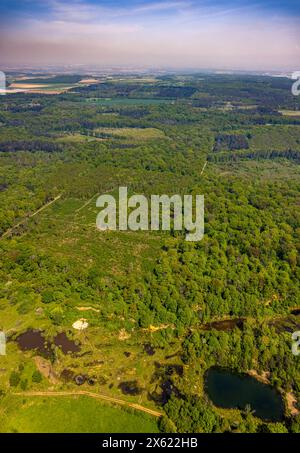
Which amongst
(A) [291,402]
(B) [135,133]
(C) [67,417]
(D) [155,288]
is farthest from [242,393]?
(B) [135,133]

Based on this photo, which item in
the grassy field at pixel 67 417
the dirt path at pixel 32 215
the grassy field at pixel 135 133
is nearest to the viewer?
the grassy field at pixel 67 417

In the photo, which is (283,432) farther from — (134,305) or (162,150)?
(162,150)

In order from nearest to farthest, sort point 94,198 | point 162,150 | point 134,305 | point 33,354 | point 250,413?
1. point 250,413
2. point 33,354
3. point 134,305
4. point 94,198
5. point 162,150

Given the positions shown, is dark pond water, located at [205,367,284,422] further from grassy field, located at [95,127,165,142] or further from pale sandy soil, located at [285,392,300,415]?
grassy field, located at [95,127,165,142]

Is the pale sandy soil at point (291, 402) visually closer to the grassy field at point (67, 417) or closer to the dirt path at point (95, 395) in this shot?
the grassy field at point (67, 417)

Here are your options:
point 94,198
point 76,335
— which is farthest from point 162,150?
point 76,335

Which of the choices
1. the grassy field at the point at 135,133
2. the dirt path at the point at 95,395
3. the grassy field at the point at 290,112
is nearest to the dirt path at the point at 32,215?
the dirt path at the point at 95,395

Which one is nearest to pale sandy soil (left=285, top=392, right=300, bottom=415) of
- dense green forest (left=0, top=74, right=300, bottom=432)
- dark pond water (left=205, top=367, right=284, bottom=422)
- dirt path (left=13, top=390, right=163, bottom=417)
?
dense green forest (left=0, top=74, right=300, bottom=432)
